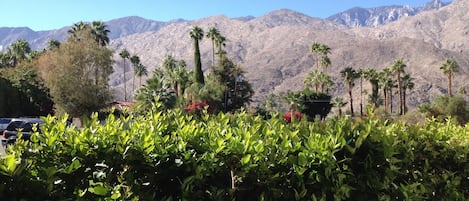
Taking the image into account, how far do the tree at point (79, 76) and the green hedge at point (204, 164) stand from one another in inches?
2115

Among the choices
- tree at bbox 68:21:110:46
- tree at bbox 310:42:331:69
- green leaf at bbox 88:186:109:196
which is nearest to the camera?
green leaf at bbox 88:186:109:196

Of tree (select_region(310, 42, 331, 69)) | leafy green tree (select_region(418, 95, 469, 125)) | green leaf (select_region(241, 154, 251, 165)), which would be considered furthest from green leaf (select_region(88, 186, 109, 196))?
tree (select_region(310, 42, 331, 69))

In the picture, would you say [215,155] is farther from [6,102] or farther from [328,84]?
[328,84]

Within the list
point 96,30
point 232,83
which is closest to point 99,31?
point 96,30

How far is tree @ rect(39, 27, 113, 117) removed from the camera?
57.4 m

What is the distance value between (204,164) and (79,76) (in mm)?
59711

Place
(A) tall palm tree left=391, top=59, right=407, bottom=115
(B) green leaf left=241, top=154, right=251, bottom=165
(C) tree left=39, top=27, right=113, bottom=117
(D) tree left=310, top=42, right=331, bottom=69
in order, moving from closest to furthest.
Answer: (B) green leaf left=241, top=154, right=251, bottom=165, (C) tree left=39, top=27, right=113, bottom=117, (A) tall palm tree left=391, top=59, right=407, bottom=115, (D) tree left=310, top=42, right=331, bottom=69

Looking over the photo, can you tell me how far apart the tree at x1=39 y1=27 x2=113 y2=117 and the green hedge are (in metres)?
53.7

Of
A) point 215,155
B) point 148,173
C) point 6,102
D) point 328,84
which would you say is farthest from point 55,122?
point 328,84

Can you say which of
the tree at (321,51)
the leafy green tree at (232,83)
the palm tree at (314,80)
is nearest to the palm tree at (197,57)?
the leafy green tree at (232,83)

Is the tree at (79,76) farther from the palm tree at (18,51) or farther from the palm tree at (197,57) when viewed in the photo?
the palm tree at (18,51)

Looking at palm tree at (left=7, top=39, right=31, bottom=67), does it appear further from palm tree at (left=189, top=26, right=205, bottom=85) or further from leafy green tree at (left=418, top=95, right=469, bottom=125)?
leafy green tree at (left=418, top=95, right=469, bottom=125)

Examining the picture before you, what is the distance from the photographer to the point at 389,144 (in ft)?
11.0

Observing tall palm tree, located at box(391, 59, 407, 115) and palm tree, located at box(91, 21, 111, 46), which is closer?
palm tree, located at box(91, 21, 111, 46)
